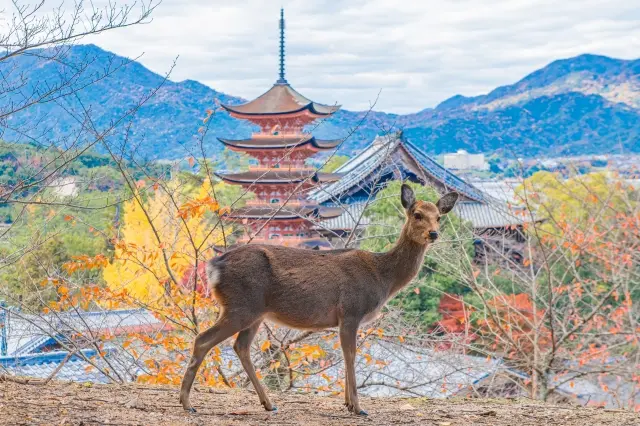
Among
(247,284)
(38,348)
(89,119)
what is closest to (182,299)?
(89,119)

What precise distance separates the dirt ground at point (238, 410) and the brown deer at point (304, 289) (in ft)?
0.62

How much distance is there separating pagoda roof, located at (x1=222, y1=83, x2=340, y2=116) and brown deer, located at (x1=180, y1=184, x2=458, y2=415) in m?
18.1

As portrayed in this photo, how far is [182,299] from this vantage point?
7.03m

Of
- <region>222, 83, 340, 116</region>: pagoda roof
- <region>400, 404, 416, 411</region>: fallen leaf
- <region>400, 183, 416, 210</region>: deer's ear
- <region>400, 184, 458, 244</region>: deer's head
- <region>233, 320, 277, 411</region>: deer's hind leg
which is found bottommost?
<region>400, 404, 416, 411</region>: fallen leaf

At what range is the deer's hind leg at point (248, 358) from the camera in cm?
471

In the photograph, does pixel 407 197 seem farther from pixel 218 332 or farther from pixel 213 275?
pixel 218 332

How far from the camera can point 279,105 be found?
952 inches

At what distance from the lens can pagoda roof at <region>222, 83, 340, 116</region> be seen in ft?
76.7

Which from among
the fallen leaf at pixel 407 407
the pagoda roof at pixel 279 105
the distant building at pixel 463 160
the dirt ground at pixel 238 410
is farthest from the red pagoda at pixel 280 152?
the fallen leaf at pixel 407 407

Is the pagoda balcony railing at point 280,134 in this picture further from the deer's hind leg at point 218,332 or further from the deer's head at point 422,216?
the deer's hind leg at point 218,332

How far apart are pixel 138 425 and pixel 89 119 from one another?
10.4 ft

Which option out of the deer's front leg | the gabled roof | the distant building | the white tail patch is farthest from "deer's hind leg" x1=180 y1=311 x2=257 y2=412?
the distant building

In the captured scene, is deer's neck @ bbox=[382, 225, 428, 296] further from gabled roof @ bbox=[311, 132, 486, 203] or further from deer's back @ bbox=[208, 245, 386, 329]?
gabled roof @ bbox=[311, 132, 486, 203]

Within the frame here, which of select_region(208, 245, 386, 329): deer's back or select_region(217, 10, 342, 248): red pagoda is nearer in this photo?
select_region(208, 245, 386, 329): deer's back
